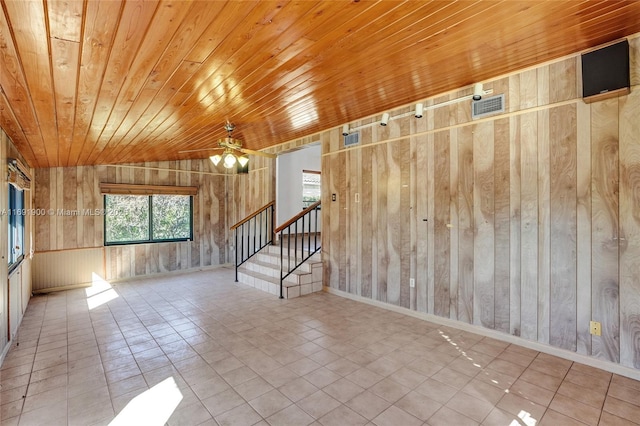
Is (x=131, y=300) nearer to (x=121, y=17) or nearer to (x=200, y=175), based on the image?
(x=200, y=175)

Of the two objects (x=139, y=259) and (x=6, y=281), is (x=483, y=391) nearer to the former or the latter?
(x=6, y=281)

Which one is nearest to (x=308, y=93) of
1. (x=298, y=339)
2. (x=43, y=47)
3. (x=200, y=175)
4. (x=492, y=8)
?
(x=492, y=8)

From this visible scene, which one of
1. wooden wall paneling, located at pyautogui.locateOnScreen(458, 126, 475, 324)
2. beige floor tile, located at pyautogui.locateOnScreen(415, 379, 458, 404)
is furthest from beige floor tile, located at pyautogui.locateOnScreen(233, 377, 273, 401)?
wooden wall paneling, located at pyautogui.locateOnScreen(458, 126, 475, 324)

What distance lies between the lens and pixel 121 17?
4.94 ft

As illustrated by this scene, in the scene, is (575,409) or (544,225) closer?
(575,409)

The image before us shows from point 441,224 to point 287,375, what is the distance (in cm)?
248

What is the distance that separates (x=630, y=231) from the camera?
260cm

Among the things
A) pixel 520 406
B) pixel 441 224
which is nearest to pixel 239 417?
pixel 520 406

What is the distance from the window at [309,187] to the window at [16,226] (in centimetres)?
610

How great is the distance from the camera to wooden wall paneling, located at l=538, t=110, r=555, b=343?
9.90ft

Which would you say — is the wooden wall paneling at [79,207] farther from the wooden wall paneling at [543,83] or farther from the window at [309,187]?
the wooden wall paneling at [543,83]

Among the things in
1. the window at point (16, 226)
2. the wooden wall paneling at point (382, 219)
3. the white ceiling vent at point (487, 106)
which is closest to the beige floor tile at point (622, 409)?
the wooden wall paneling at point (382, 219)

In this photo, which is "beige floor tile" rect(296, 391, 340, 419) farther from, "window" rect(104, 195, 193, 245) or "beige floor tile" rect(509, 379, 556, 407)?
"window" rect(104, 195, 193, 245)

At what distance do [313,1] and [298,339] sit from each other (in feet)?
10.2
